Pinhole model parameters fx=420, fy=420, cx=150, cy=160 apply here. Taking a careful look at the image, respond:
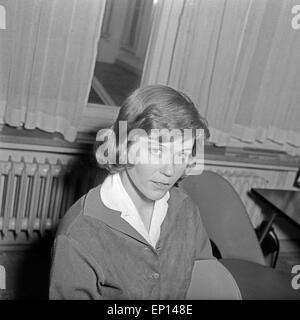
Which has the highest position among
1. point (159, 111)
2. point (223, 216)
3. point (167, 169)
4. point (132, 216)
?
point (159, 111)

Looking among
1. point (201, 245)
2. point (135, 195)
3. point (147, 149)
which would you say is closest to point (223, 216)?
point (201, 245)

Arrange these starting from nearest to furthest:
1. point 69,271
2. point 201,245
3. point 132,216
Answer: point 69,271 → point 132,216 → point 201,245

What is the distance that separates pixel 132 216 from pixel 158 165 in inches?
5.4

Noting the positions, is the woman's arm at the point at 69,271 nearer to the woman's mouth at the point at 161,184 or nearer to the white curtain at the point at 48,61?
the woman's mouth at the point at 161,184

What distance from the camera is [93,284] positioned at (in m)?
0.83

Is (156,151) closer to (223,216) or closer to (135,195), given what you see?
(135,195)

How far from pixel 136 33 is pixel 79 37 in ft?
1.39

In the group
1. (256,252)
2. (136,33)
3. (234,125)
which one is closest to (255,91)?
(234,125)

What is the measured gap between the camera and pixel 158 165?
0.85m

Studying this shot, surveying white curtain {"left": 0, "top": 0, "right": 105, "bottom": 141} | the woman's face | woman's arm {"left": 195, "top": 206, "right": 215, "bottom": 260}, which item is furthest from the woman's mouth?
white curtain {"left": 0, "top": 0, "right": 105, "bottom": 141}

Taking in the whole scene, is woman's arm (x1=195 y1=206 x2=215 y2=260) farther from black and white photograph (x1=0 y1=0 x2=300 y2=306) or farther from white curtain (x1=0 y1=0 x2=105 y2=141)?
white curtain (x1=0 y1=0 x2=105 y2=141)

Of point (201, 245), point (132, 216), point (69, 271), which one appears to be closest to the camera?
point (69, 271)

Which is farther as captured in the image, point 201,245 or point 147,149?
point 201,245

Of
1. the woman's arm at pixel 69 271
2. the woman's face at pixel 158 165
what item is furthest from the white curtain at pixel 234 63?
the woman's arm at pixel 69 271
